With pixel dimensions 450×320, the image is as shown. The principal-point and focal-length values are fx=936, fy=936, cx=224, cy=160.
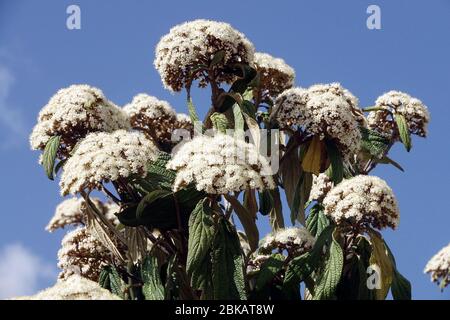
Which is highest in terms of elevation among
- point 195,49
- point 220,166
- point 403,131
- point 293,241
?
point 195,49

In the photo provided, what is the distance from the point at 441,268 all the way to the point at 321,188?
1.56 metres

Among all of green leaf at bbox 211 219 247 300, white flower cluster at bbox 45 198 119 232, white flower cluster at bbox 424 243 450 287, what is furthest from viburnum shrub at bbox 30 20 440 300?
white flower cluster at bbox 45 198 119 232

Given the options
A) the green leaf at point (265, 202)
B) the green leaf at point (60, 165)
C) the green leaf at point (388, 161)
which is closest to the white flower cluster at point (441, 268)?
the green leaf at point (388, 161)

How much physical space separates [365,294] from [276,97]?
2.37 meters

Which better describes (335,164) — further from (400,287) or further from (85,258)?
(85,258)

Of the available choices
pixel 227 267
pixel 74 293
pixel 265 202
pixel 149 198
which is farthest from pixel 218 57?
pixel 74 293

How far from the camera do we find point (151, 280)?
23.8ft

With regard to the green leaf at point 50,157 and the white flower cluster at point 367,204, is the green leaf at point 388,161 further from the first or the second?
the green leaf at point 50,157

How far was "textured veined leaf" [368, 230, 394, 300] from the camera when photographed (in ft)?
24.7

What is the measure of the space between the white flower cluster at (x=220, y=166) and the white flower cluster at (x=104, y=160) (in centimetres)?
31

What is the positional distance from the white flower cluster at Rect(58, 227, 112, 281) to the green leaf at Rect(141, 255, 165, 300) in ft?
3.96

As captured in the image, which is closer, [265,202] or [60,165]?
[265,202]

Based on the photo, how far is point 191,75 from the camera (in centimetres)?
849

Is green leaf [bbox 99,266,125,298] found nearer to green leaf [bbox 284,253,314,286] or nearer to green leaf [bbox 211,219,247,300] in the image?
green leaf [bbox 211,219,247,300]
